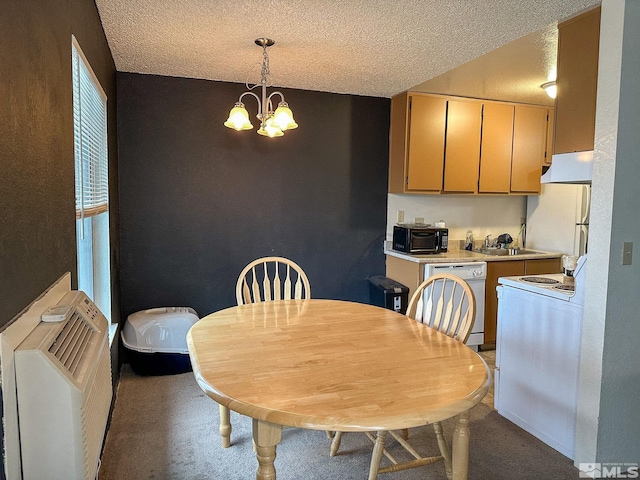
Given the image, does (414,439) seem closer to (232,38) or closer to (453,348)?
(453,348)

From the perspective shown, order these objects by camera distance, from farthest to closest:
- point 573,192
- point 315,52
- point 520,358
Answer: point 573,192 → point 315,52 → point 520,358

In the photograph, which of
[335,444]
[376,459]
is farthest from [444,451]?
[335,444]

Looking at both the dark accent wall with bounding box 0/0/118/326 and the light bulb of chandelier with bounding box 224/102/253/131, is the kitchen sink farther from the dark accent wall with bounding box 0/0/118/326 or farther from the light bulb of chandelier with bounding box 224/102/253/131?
the dark accent wall with bounding box 0/0/118/326

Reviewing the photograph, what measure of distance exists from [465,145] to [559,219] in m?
1.25

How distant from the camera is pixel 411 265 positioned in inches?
156

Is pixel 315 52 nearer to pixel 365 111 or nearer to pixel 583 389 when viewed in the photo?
pixel 365 111

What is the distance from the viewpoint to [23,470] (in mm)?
1034

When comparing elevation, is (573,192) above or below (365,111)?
below

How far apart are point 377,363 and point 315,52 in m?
2.15

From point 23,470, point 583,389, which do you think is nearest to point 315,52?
point 583,389

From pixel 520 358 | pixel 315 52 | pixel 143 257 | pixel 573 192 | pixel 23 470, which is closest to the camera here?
pixel 23 470

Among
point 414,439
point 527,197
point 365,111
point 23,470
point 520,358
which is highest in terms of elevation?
point 365,111

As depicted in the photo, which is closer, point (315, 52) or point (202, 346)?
point (202, 346)

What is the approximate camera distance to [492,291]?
4.04m
